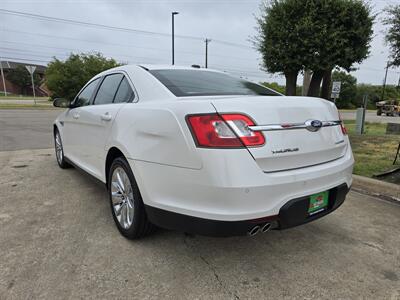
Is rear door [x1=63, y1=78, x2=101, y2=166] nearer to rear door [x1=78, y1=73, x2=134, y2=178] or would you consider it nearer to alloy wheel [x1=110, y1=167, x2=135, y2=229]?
rear door [x1=78, y1=73, x2=134, y2=178]

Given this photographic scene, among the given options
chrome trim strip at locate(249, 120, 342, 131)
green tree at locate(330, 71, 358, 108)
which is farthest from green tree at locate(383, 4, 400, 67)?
green tree at locate(330, 71, 358, 108)

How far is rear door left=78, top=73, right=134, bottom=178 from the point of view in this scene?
2834 millimetres

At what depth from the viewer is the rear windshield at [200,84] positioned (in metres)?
2.44

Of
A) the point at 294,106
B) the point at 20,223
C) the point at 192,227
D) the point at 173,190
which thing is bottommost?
the point at 20,223

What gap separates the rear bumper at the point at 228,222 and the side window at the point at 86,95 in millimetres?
2141

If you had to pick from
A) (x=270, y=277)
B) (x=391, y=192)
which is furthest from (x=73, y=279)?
(x=391, y=192)

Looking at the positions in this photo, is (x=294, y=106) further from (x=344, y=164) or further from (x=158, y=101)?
(x=158, y=101)

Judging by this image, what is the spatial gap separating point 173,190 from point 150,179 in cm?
24

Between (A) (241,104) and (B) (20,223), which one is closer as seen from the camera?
(A) (241,104)

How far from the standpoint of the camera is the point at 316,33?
7777 mm

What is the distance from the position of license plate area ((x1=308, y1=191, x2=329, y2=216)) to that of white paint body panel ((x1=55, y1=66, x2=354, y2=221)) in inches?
2.5

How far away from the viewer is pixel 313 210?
2145mm

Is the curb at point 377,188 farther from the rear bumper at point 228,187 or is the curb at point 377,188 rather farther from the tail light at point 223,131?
the tail light at point 223,131

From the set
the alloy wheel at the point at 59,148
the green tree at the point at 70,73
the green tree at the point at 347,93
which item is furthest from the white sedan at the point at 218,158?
the green tree at the point at 347,93
